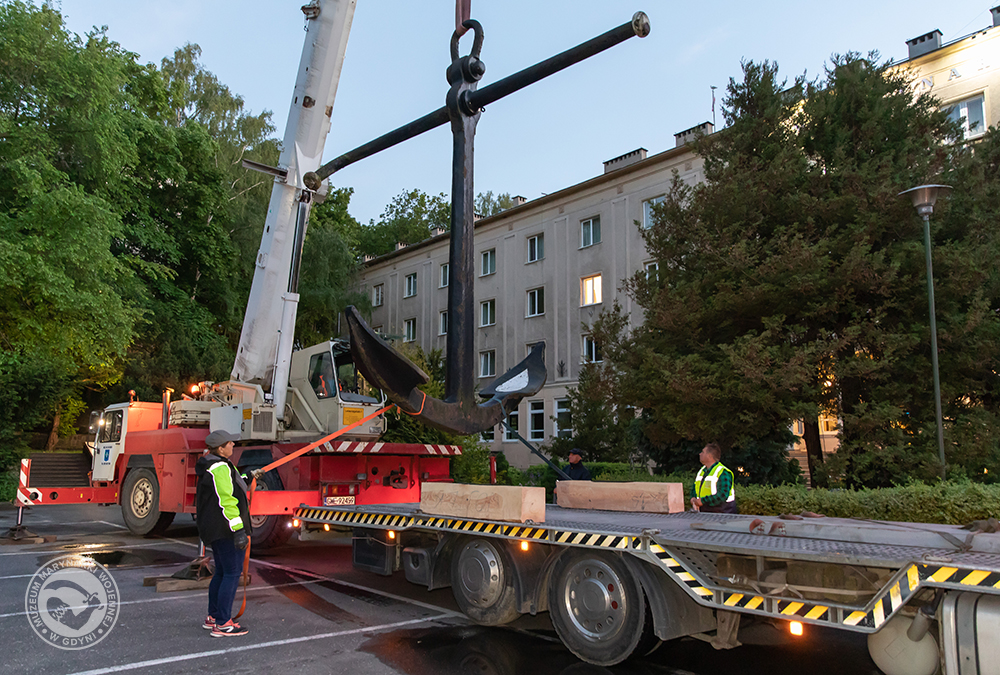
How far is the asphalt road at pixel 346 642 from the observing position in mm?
5641

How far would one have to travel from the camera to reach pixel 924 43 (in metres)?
26.0

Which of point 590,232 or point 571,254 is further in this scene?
point 571,254

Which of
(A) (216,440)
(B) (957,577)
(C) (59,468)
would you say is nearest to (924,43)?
(B) (957,577)

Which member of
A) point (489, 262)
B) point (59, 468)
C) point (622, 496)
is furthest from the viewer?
point (489, 262)

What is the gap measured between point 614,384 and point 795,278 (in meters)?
4.00

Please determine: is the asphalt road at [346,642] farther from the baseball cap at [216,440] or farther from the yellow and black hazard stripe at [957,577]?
the yellow and black hazard stripe at [957,577]

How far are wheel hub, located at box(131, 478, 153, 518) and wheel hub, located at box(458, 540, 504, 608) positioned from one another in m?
8.09

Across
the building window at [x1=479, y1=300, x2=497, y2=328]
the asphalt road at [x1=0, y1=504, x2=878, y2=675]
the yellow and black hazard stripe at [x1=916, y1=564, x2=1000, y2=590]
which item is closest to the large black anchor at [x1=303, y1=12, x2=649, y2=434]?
the asphalt road at [x1=0, y1=504, x2=878, y2=675]

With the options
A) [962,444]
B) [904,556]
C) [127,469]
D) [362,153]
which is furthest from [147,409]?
[962,444]

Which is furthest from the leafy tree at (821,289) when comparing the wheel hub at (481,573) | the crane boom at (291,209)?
the wheel hub at (481,573)

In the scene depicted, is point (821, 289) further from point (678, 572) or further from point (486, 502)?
point (678, 572)

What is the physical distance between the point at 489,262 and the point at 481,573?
29133 millimetres

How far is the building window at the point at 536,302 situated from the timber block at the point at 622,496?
23.6 metres

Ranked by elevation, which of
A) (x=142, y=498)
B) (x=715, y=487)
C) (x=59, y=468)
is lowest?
(x=142, y=498)
